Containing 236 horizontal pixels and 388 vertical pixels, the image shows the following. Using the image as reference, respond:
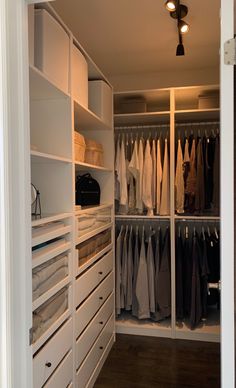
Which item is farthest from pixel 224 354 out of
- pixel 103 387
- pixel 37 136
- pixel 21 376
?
pixel 103 387

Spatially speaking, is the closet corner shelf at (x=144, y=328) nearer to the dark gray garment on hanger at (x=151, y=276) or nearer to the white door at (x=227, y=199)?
the dark gray garment on hanger at (x=151, y=276)

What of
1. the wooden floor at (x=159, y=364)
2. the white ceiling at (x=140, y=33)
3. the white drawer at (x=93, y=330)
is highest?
the white ceiling at (x=140, y=33)

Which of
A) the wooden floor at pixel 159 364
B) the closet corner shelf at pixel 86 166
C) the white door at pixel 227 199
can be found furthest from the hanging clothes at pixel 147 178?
the white door at pixel 227 199

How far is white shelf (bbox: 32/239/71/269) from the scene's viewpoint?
1.47 meters

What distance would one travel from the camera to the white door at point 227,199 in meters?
0.95

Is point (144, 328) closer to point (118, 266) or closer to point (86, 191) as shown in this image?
point (118, 266)

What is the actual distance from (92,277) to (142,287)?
993 mm

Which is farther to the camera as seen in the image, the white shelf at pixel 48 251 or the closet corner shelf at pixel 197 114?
the closet corner shelf at pixel 197 114

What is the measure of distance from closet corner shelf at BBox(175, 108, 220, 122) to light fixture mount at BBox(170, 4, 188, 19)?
2.99 ft

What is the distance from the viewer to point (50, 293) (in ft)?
5.27

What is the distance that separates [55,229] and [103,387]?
141cm

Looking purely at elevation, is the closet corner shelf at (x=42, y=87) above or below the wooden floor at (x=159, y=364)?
above

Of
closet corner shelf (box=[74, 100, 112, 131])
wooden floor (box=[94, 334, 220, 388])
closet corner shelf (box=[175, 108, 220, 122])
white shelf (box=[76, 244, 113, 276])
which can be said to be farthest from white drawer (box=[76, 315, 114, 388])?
closet corner shelf (box=[175, 108, 220, 122])

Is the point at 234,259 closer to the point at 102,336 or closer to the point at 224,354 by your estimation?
the point at 224,354
